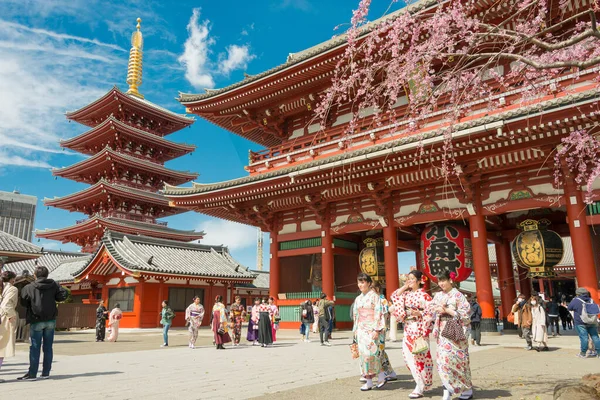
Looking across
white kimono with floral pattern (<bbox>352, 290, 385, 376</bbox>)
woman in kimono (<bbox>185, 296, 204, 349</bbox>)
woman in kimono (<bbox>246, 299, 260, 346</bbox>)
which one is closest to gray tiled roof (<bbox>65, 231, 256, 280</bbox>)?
woman in kimono (<bbox>185, 296, 204, 349</bbox>)

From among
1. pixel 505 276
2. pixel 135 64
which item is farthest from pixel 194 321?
pixel 135 64

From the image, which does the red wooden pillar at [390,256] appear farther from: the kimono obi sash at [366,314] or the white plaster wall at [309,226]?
the kimono obi sash at [366,314]

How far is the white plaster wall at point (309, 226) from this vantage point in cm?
1780

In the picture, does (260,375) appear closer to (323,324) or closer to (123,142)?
(323,324)

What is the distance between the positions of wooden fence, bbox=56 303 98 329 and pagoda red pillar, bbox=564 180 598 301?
75.2 ft

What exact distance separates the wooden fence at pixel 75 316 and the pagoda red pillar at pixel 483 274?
20203mm

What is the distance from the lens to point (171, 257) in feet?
86.8

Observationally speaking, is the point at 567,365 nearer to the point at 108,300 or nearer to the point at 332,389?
the point at 332,389

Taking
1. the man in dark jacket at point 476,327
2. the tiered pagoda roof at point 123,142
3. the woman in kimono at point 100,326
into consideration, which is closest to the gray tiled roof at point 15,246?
the woman in kimono at point 100,326

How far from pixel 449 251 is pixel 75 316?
1990cm

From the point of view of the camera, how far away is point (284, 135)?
64.2 feet

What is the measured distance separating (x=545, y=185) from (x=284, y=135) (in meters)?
10.7

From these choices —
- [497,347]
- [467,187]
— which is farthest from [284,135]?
[497,347]

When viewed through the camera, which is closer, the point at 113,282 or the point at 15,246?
the point at 15,246
